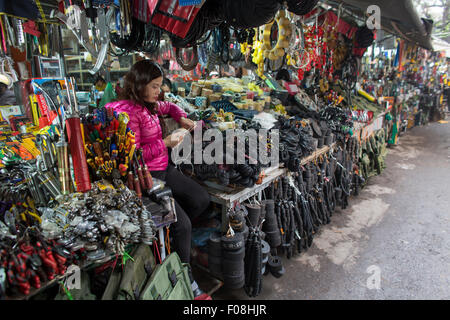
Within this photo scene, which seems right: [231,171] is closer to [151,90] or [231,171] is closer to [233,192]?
[233,192]

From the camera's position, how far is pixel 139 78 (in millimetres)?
2078

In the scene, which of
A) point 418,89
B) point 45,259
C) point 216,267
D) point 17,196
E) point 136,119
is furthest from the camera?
point 418,89

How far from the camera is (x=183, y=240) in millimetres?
2111

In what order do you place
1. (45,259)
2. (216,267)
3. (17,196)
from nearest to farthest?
1. (45,259)
2. (17,196)
3. (216,267)

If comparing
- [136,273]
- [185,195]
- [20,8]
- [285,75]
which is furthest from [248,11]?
[285,75]

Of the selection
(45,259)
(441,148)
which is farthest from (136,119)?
(441,148)

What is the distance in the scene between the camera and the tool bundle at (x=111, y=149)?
1721 millimetres

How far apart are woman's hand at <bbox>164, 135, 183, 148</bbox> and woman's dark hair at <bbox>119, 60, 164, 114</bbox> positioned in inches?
13.1

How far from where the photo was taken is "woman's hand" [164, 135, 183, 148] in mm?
2314

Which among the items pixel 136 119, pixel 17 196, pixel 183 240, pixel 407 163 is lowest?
pixel 407 163

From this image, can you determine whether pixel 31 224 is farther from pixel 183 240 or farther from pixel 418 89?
pixel 418 89

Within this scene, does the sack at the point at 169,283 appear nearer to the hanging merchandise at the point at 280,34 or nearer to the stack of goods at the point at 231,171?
the stack of goods at the point at 231,171
